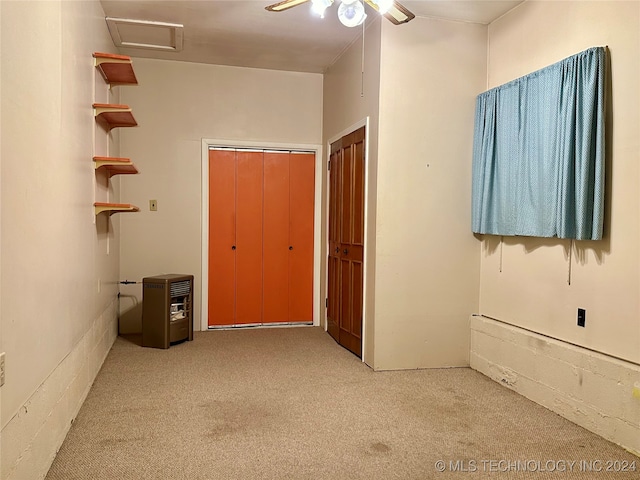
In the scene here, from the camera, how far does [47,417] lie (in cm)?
226

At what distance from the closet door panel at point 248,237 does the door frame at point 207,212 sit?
0.16m

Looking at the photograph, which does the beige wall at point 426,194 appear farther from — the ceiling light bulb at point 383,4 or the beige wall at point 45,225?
the beige wall at point 45,225

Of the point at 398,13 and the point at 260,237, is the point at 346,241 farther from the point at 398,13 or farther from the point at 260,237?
the point at 398,13

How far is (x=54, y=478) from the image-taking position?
2223 mm

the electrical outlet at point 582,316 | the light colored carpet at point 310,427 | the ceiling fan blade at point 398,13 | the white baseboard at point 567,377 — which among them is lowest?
the light colored carpet at point 310,427

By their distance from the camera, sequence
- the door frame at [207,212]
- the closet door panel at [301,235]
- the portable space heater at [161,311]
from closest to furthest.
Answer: the portable space heater at [161,311] → the door frame at [207,212] → the closet door panel at [301,235]

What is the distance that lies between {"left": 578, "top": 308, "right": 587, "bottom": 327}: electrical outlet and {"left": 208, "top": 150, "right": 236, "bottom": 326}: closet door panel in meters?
3.55

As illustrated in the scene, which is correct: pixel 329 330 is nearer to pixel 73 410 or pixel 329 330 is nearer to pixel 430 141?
pixel 430 141

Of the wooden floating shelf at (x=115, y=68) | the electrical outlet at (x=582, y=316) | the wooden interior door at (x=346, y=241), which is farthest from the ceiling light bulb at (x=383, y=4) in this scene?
the electrical outlet at (x=582, y=316)

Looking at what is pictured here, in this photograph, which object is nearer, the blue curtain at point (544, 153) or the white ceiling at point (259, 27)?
the blue curtain at point (544, 153)

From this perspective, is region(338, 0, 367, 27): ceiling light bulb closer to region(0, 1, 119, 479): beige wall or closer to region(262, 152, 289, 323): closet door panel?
region(0, 1, 119, 479): beige wall

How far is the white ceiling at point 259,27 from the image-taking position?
375cm

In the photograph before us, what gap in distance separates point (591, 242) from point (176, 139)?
406 cm

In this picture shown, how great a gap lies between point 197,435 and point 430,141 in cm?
277
